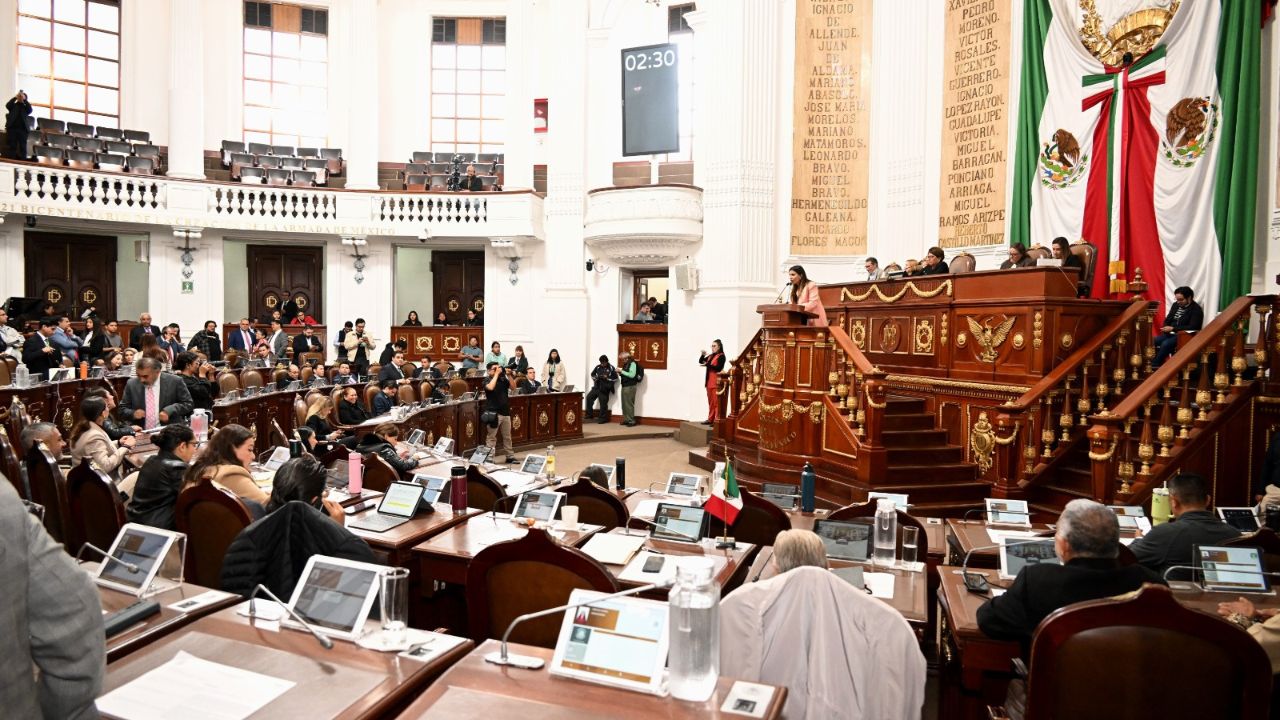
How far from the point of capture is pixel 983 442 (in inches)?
314

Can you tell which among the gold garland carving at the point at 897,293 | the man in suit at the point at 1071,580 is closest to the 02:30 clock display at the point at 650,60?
the gold garland carving at the point at 897,293

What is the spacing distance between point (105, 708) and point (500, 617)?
1.45 metres

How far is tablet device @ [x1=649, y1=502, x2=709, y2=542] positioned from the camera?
4262mm

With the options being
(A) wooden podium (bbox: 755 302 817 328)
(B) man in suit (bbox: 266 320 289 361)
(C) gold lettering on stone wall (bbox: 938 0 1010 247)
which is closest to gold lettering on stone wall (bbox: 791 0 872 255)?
(C) gold lettering on stone wall (bbox: 938 0 1010 247)

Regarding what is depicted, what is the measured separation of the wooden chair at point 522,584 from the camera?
309 centimetres

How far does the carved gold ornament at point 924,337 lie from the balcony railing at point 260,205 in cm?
1044

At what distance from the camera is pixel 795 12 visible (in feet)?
46.7

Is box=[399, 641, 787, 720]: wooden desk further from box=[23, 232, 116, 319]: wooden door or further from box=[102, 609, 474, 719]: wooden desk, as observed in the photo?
box=[23, 232, 116, 319]: wooden door

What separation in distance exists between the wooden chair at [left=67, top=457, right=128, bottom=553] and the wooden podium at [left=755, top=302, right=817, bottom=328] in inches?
249

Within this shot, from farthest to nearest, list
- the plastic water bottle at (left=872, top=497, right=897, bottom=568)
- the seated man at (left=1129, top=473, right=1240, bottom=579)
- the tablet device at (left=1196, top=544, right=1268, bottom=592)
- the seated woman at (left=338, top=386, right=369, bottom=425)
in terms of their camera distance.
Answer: the seated woman at (left=338, top=386, right=369, bottom=425) < the plastic water bottle at (left=872, top=497, right=897, bottom=568) < the seated man at (left=1129, top=473, right=1240, bottom=579) < the tablet device at (left=1196, top=544, right=1268, bottom=592)

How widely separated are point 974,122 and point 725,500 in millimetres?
9781

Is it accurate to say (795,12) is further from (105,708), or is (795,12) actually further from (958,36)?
(105,708)

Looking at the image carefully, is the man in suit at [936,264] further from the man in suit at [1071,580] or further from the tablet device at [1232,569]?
the man in suit at [1071,580]

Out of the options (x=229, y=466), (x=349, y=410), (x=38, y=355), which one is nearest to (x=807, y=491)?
(x=229, y=466)
